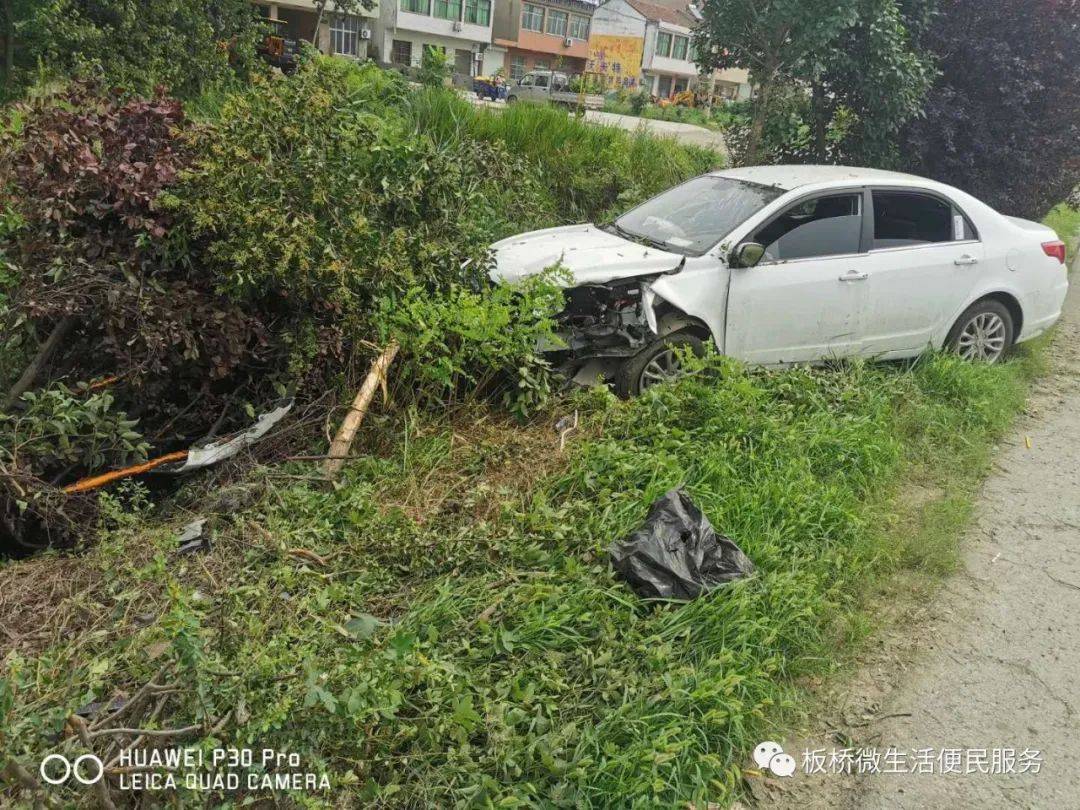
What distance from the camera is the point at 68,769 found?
2.55 metres

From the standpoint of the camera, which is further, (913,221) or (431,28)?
(431,28)

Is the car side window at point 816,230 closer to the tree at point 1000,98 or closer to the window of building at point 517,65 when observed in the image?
the tree at point 1000,98

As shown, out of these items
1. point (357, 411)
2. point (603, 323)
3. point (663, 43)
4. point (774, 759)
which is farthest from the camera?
point (663, 43)

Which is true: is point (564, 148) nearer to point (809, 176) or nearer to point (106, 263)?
point (809, 176)

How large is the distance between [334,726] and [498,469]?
210cm

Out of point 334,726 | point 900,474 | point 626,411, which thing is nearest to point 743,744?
point 334,726

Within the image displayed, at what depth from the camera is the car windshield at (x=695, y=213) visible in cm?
618

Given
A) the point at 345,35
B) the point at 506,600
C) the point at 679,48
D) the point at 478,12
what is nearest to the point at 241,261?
the point at 506,600

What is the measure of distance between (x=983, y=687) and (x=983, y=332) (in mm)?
4255

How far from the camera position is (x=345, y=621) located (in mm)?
3443

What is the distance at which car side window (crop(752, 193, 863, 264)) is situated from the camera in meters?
6.11

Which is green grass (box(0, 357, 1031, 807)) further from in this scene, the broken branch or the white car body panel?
the broken branch

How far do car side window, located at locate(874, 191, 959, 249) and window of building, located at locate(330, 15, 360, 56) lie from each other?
4572cm

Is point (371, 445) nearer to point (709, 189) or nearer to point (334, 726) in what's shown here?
point (334, 726)
